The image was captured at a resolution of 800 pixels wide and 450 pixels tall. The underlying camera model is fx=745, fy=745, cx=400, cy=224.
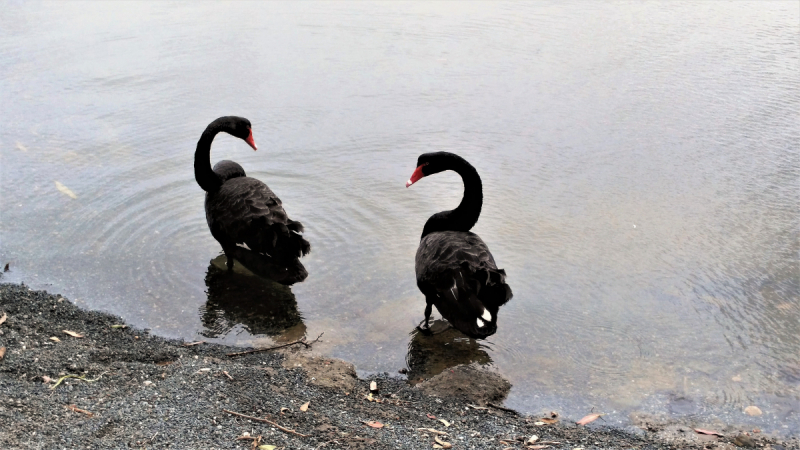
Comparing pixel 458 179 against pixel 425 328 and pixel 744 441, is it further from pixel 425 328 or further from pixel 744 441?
pixel 744 441

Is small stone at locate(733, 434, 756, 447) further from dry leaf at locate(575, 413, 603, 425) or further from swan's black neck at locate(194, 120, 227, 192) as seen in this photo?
swan's black neck at locate(194, 120, 227, 192)

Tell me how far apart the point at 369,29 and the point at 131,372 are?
8314mm

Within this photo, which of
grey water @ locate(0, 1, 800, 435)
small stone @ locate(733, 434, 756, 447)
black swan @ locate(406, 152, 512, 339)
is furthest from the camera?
grey water @ locate(0, 1, 800, 435)

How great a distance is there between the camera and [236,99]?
363 inches

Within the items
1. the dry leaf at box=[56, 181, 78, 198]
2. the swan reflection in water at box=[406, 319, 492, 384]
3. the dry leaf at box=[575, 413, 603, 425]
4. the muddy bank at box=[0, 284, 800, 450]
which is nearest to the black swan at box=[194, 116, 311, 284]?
the muddy bank at box=[0, 284, 800, 450]

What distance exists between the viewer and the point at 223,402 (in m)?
4.11

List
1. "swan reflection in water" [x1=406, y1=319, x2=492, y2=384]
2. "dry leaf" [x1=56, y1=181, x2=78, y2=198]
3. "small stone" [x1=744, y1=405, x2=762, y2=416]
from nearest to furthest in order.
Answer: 1. "small stone" [x1=744, y1=405, x2=762, y2=416]
2. "swan reflection in water" [x1=406, y1=319, x2=492, y2=384]
3. "dry leaf" [x1=56, y1=181, x2=78, y2=198]

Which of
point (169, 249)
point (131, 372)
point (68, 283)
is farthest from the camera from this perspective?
point (169, 249)

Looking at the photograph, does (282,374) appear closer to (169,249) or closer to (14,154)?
(169,249)

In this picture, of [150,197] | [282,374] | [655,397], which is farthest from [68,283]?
[655,397]

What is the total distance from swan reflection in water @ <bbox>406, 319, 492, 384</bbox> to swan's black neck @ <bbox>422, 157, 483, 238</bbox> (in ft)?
2.53

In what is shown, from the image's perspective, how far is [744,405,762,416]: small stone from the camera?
15.4 feet

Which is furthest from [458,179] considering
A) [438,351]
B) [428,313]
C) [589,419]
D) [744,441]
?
[744,441]

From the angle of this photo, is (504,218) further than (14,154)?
No
